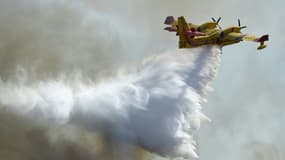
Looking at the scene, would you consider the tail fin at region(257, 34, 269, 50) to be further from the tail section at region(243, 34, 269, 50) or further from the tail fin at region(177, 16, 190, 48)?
the tail fin at region(177, 16, 190, 48)

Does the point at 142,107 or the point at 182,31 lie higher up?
the point at 182,31

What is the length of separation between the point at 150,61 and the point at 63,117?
956 centimetres

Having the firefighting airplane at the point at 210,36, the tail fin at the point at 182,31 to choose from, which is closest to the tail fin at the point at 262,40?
the firefighting airplane at the point at 210,36

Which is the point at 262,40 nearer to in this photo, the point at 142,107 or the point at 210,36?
the point at 210,36

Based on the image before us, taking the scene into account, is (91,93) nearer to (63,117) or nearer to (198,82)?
(63,117)

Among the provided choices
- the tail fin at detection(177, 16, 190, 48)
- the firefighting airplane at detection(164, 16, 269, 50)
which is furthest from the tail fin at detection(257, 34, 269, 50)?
the tail fin at detection(177, 16, 190, 48)

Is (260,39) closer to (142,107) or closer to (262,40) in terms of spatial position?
(262,40)

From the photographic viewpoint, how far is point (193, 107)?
64.8 meters

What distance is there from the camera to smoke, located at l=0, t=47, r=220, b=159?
64.1 meters

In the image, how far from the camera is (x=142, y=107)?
64688 millimetres

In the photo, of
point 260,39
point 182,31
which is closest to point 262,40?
point 260,39

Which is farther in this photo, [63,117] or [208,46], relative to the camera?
[208,46]

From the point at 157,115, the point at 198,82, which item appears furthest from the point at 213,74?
the point at 157,115

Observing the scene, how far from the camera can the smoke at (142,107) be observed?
210ft
